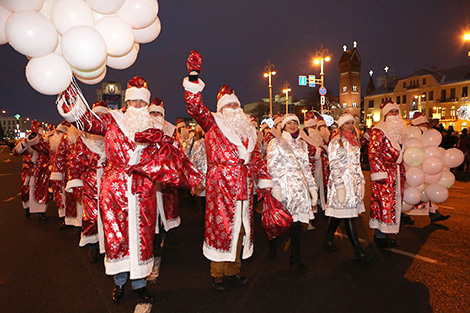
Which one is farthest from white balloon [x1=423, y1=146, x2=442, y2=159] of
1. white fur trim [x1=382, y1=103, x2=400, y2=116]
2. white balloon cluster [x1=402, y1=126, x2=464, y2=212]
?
white fur trim [x1=382, y1=103, x2=400, y2=116]

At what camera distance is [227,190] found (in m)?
3.58

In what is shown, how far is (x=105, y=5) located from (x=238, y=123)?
1.85 m

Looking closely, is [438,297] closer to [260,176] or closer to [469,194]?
[260,176]

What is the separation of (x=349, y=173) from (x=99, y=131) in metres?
3.32

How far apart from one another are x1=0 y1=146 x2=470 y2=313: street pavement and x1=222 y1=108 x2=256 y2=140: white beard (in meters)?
1.85

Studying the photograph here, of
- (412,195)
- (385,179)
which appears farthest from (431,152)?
(385,179)

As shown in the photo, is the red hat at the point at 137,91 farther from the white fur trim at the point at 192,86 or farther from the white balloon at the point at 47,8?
the white balloon at the point at 47,8

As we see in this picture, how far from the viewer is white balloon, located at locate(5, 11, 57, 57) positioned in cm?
224

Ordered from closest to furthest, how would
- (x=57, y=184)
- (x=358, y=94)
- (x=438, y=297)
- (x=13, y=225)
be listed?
1. (x=438, y=297)
2. (x=57, y=184)
3. (x=13, y=225)
4. (x=358, y=94)

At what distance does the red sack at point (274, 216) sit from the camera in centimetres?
385

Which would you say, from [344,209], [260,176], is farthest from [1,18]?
[344,209]

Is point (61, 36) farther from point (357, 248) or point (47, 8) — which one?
point (357, 248)

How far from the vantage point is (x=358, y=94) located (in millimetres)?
79438

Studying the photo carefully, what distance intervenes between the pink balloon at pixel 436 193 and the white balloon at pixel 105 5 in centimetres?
586
